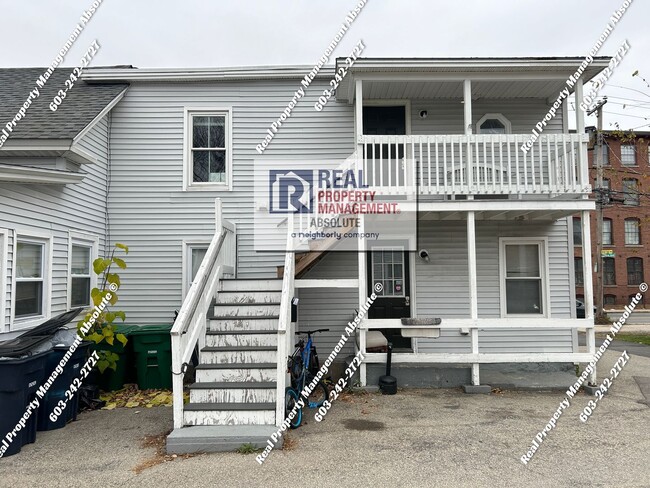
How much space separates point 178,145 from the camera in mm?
7855

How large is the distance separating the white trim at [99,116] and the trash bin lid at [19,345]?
2694 millimetres

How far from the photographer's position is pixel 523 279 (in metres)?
7.73

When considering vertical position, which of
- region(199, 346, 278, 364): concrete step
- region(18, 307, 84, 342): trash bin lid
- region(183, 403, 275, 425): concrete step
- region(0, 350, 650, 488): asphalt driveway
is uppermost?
region(18, 307, 84, 342): trash bin lid

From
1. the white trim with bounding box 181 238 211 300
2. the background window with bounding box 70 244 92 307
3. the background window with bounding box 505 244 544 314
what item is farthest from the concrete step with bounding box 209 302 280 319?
the background window with bounding box 505 244 544 314

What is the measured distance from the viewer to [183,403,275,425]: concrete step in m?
4.52

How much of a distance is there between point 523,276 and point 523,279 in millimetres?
65

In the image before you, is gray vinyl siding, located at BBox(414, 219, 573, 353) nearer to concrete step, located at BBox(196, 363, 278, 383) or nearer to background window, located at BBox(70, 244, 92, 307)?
concrete step, located at BBox(196, 363, 278, 383)

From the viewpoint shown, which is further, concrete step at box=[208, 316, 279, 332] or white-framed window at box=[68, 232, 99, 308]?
white-framed window at box=[68, 232, 99, 308]

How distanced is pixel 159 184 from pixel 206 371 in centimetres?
421

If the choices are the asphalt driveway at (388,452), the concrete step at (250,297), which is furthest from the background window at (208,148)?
the asphalt driveway at (388,452)

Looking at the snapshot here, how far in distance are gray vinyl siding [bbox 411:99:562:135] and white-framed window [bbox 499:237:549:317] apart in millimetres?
2114

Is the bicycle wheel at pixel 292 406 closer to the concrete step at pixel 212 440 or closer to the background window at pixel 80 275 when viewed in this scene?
the concrete step at pixel 212 440

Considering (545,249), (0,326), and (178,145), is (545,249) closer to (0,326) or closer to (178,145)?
(178,145)

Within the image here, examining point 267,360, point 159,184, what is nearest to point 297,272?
point 267,360
